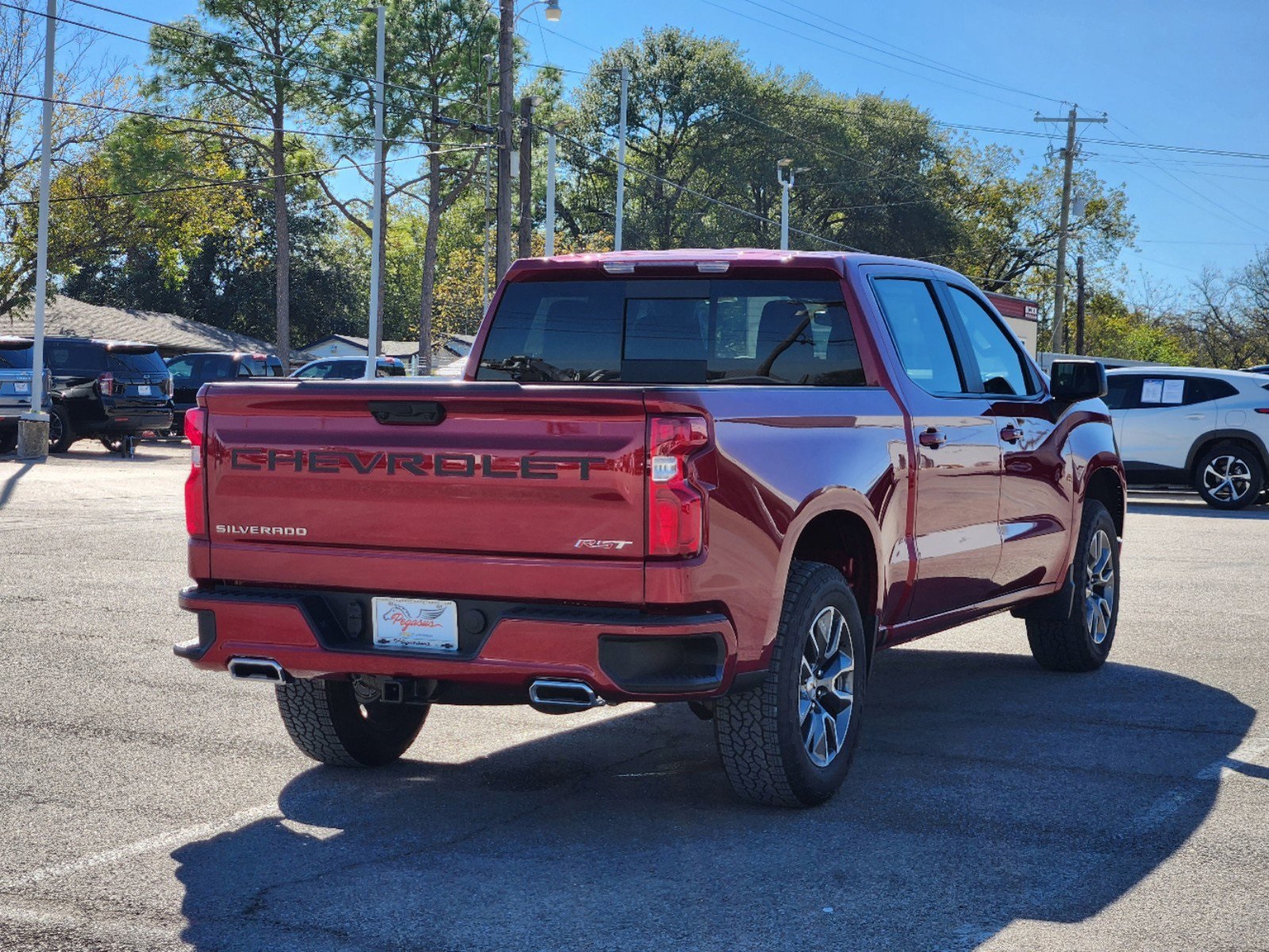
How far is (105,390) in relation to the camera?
26125 mm

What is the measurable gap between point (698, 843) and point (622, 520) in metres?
1.14

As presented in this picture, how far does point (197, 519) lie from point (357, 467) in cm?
69

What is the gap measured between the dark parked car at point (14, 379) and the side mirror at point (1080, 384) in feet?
73.3

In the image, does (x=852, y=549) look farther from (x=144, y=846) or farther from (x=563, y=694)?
(x=144, y=846)

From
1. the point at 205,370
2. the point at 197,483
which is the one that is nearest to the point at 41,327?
the point at 205,370

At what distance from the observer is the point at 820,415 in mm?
5418

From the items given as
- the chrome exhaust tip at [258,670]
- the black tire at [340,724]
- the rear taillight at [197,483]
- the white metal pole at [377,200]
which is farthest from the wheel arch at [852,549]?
the white metal pole at [377,200]

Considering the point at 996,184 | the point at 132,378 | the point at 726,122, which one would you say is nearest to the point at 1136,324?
the point at 996,184

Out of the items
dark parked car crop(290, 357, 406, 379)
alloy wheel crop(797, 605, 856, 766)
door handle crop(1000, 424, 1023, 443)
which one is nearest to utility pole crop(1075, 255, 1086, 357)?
dark parked car crop(290, 357, 406, 379)

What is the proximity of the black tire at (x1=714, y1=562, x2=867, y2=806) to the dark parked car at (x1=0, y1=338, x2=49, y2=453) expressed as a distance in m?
23.6

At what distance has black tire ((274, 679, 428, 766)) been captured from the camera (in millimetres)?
5789

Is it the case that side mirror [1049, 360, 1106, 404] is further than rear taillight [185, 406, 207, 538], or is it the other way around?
side mirror [1049, 360, 1106, 404]

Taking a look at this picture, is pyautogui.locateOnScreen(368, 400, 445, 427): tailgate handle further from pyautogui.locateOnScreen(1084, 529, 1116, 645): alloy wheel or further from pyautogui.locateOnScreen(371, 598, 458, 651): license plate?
pyautogui.locateOnScreen(1084, 529, 1116, 645): alloy wheel

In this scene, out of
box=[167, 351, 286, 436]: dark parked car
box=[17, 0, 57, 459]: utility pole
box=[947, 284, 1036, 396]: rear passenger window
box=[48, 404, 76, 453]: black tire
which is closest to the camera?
box=[947, 284, 1036, 396]: rear passenger window
